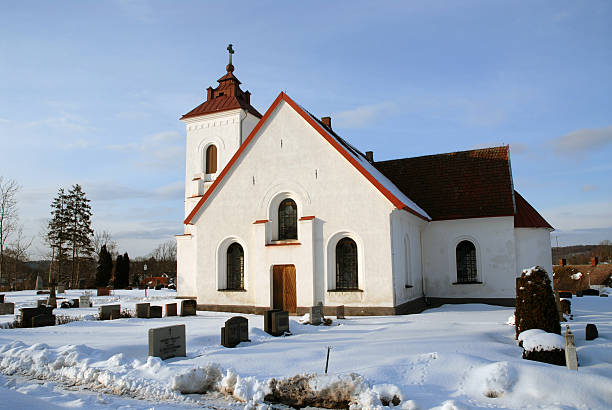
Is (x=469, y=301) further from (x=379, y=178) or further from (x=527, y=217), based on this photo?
(x=379, y=178)

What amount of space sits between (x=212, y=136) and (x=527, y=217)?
18.0 meters

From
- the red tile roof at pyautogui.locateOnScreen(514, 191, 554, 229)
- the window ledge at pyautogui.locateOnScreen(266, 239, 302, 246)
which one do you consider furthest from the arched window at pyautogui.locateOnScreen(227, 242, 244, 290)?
the red tile roof at pyautogui.locateOnScreen(514, 191, 554, 229)

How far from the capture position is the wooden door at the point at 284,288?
58.5 ft

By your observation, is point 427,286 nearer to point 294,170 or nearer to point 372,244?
point 372,244

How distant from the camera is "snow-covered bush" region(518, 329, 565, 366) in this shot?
871cm

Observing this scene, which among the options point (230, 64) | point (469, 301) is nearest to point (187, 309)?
point (469, 301)

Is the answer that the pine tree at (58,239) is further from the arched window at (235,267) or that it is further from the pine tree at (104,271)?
the arched window at (235,267)

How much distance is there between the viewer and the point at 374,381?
7.43 metres

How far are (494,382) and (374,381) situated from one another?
193 cm

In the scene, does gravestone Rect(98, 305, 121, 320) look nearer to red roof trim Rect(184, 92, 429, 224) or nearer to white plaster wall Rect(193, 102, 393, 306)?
white plaster wall Rect(193, 102, 393, 306)

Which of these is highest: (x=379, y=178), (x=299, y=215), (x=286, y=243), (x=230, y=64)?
(x=230, y=64)

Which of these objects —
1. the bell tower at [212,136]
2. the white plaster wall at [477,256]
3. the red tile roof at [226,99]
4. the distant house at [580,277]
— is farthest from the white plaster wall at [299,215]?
the distant house at [580,277]

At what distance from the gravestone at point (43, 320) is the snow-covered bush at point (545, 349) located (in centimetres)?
1492

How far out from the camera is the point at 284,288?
18.0 metres
